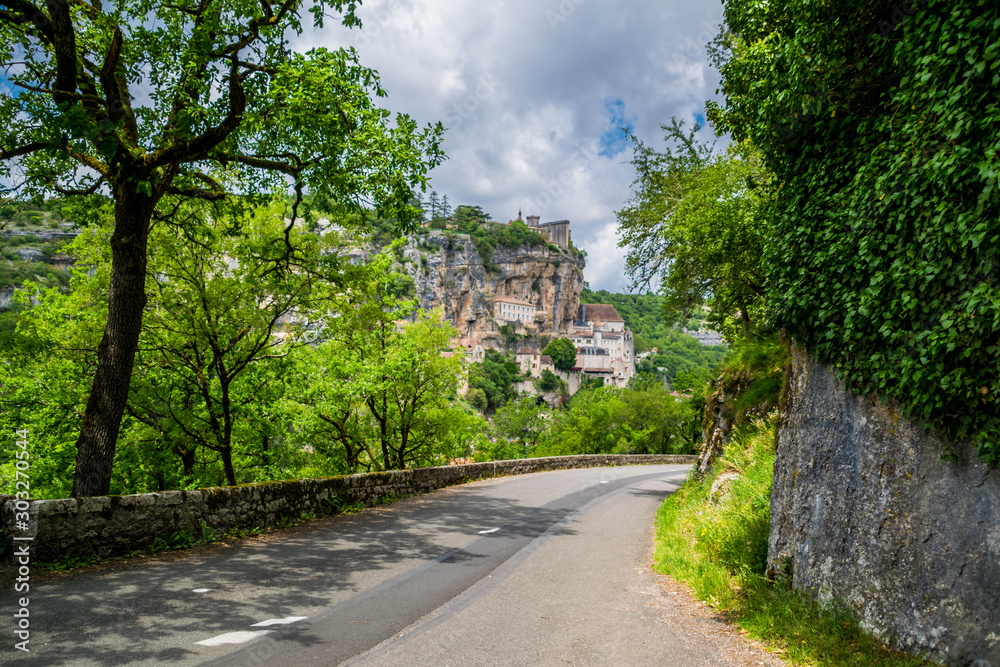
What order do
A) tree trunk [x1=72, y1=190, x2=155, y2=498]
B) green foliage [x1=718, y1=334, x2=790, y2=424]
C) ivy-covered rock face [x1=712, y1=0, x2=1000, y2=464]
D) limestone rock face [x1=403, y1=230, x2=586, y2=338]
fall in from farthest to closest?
limestone rock face [x1=403, y1=230, x2=586, y2=338] → green foliage [x1=718, y1=334, x2=790, y2=424] → tree trunk [x1=72, y1=190, x2=155, y2=498] → ivy-covered rock face [x1=712, y1=0, x2=1000, y2=464]

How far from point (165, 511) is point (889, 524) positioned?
7871 millimetres

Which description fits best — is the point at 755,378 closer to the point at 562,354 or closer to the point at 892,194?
the point at 892,194

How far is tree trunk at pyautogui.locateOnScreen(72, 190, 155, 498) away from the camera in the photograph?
7.05m

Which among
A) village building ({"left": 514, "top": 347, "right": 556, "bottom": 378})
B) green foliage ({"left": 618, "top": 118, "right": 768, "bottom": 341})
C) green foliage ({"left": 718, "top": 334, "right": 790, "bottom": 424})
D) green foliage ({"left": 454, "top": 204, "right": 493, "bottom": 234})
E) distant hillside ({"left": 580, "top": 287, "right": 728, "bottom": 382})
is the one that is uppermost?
green foliage ({"left": 454, "top": 204, "right": 493, "bottom": 234})

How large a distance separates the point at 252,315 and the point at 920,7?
40.1 ft

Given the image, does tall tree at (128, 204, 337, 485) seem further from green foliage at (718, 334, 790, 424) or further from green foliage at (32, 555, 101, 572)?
green foliage at (718, 334, 790, 424)

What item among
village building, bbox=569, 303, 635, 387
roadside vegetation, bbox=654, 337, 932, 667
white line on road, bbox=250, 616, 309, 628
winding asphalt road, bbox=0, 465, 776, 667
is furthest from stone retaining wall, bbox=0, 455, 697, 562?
village building, bbox=569, 303, 635, 387

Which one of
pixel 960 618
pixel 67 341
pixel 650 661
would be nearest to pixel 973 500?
pixel 960 618

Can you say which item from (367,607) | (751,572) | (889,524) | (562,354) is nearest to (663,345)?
(562,354)

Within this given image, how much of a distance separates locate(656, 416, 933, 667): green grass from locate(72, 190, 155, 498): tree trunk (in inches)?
305

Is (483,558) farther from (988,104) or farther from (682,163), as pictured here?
(682,163)

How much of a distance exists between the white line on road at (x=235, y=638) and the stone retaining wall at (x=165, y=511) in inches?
117

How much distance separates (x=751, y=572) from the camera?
596 cm

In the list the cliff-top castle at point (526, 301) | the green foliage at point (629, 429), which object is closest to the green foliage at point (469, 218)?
the cliff-top castle at point (526, 301)
